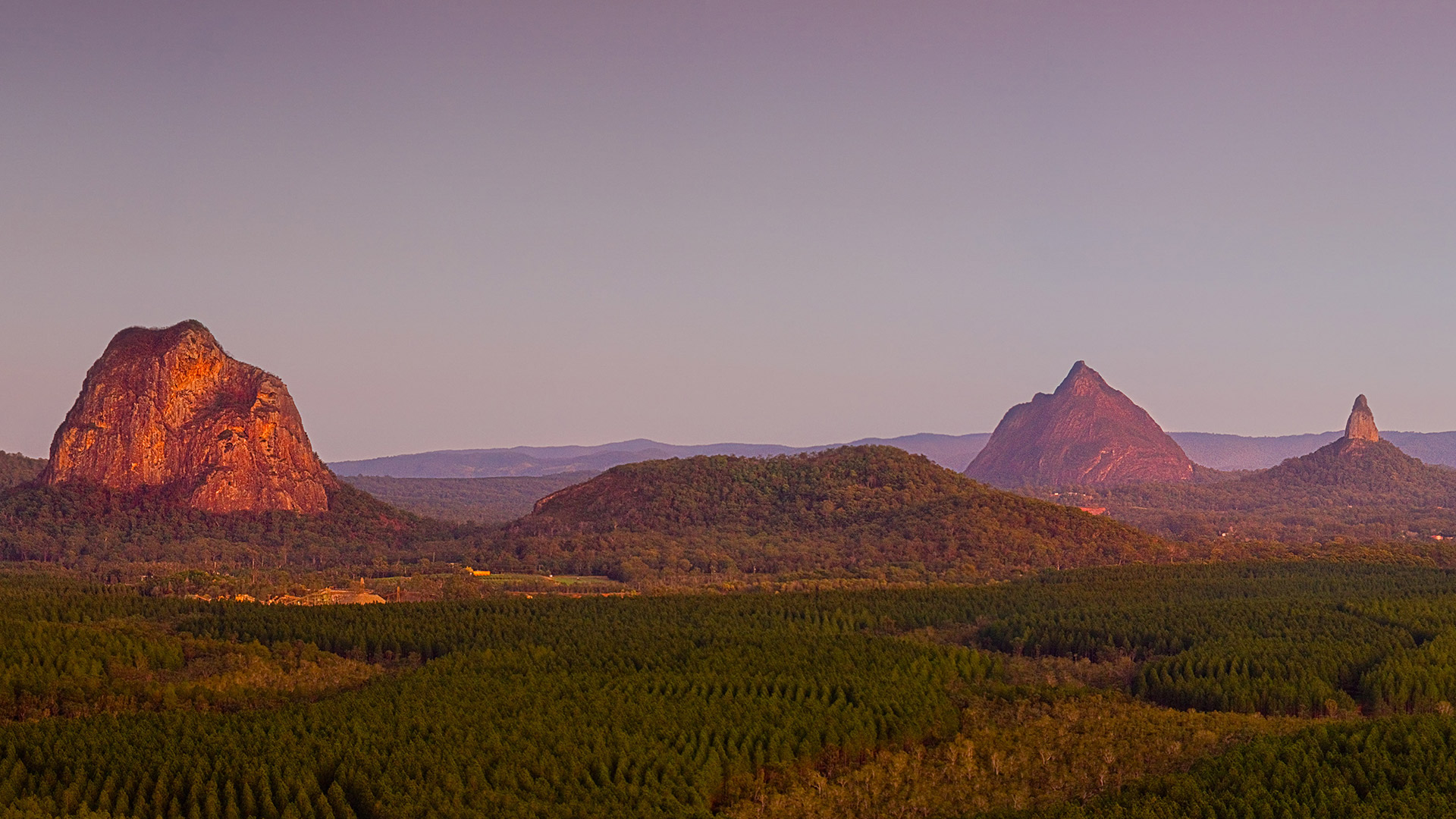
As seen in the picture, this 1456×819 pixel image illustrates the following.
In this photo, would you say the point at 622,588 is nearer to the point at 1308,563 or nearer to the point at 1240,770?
the point at 1308,563

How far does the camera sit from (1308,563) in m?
195

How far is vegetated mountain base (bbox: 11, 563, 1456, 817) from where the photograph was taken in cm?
7450

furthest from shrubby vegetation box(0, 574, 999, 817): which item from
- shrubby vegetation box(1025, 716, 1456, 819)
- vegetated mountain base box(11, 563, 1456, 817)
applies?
shrubby vegetation box(1025, 716, 1456, 819)

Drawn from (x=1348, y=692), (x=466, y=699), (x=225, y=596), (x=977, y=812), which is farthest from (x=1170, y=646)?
(x=225, y=596)

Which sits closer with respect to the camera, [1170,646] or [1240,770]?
[1240,770]

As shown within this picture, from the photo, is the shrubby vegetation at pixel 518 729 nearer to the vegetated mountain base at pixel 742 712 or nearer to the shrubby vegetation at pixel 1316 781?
the vegetated mountain base at pixel 742 712

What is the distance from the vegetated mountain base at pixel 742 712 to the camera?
7450cm

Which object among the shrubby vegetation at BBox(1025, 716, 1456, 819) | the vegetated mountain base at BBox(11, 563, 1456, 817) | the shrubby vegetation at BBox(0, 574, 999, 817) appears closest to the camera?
the shrubby vegetation at BBox(1025, 716, 1456, 819)

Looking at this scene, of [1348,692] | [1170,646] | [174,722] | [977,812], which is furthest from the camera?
[1170,646]

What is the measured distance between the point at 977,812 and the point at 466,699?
3862 centimetres

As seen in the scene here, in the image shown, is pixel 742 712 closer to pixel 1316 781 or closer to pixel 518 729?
pixel 518 729

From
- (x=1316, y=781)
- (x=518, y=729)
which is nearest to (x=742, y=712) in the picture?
(x=518, y=729)

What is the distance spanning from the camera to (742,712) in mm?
92562

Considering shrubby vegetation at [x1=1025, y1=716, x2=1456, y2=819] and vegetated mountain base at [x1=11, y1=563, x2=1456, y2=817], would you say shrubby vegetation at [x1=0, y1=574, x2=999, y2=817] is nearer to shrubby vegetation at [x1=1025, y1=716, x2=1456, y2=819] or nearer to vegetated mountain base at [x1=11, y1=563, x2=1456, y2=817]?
vegetated mountain base at [x1=11, y1=563, x2=1456, y2=817]
